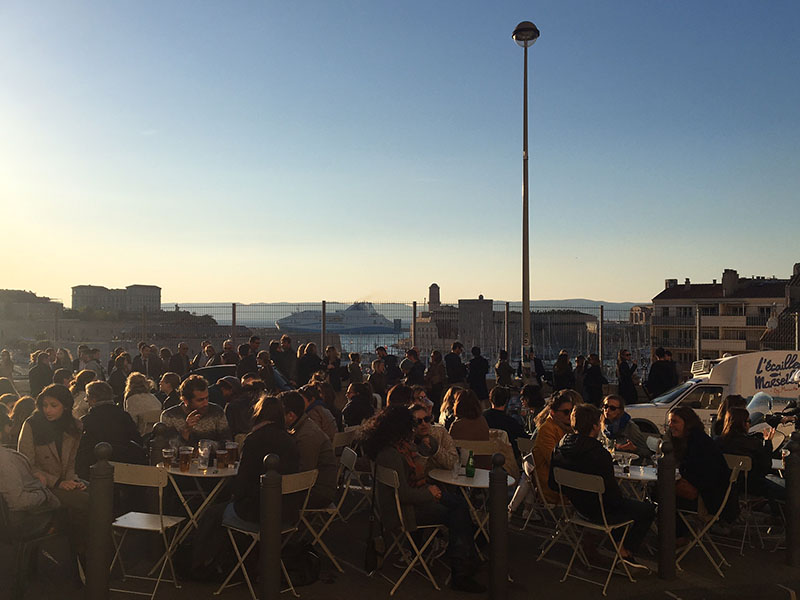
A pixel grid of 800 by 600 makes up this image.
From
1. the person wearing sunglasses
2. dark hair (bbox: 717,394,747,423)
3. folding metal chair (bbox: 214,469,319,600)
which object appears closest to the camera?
folding metal chair (bbox: 214,469,319,600)

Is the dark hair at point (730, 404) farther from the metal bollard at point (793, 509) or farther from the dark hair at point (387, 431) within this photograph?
the dark hair at point (387, 431)

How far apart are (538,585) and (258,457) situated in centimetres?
259

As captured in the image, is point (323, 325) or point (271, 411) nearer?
point (271, 411)

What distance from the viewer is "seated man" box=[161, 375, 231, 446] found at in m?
7.57

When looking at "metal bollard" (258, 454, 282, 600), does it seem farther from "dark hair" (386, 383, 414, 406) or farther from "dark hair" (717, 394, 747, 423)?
"dark hair" (717, 394, 747, 423)

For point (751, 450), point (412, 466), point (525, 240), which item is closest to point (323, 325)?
point (525, 240)

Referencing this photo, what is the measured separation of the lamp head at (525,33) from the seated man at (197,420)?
375 inches

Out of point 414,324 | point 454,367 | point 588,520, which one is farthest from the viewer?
point 414,324

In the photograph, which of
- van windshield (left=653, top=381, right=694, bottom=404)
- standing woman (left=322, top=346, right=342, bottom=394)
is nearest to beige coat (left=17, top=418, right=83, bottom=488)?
standing woman (left=322, top=346, right=342, bottom=394)

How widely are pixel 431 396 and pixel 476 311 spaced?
4.05 metres

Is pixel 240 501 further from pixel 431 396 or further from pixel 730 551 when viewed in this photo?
pixel 431 396

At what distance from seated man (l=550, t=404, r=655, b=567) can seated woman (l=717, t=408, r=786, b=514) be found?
4.78ft

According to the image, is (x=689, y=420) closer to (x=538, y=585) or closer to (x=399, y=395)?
(x=538, y=585)

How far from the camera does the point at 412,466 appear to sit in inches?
245
